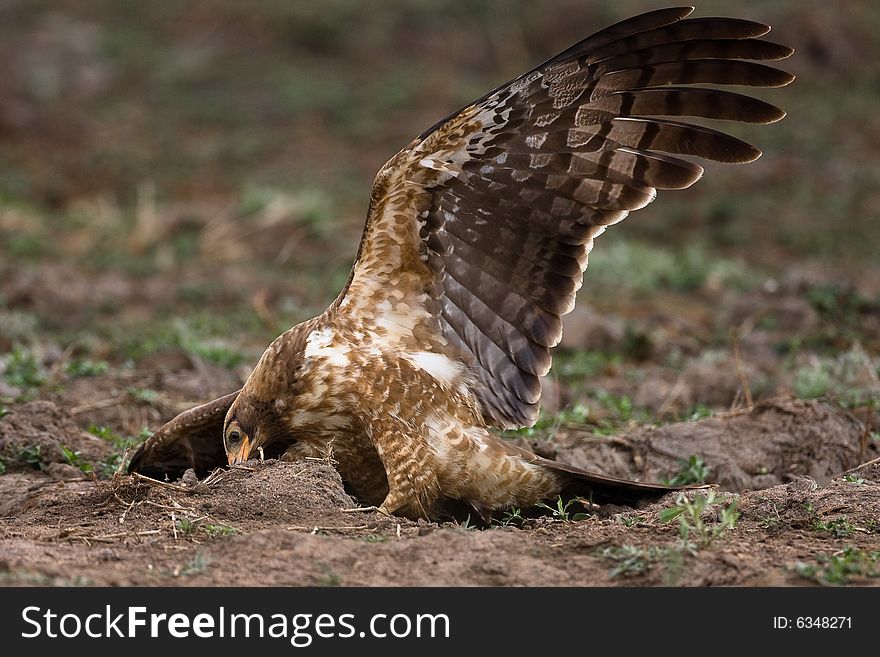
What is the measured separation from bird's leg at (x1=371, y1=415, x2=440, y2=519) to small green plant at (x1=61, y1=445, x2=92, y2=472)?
1715 mm

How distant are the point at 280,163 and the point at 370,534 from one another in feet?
42.3

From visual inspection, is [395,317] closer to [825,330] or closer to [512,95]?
[512,95]

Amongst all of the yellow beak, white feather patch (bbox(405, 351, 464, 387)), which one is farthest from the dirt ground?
white feather patch (bbox(405, 351, 464, 387))

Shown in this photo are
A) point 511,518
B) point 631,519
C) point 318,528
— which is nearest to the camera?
point 318,528

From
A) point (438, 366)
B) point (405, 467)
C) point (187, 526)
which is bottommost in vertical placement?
point (187, 526)

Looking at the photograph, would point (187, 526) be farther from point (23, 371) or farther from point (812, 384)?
point (812, 384)

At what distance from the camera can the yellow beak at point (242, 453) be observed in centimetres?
569

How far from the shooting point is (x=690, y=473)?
6.36m

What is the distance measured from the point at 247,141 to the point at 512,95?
42.4ft

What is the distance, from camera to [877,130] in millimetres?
16609

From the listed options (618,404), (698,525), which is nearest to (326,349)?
Result: (698,525)

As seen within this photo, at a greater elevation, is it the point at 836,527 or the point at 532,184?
the point at 532,184

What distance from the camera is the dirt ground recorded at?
14.9ft
